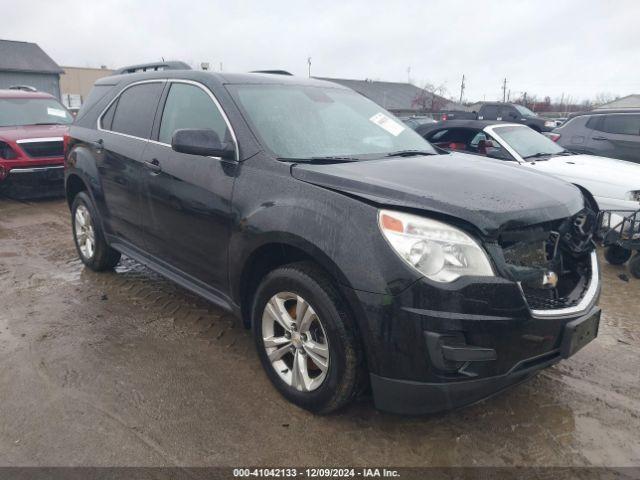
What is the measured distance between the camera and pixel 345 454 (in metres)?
2.51

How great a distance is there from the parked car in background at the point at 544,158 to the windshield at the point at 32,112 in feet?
22.1

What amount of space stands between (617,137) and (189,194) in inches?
308

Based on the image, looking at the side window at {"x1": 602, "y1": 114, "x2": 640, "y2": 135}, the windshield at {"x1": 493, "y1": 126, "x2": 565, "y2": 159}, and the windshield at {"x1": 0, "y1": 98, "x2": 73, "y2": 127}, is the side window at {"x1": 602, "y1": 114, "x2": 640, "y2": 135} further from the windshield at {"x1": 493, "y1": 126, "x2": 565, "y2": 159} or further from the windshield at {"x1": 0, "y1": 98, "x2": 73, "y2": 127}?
the windshield at {"x1": 0, "y1": 98, "x2": 73, "y2": 127}

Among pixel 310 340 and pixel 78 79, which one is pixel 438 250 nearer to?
pixel 310 340

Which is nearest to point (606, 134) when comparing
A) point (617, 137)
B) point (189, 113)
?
point (617, 137)

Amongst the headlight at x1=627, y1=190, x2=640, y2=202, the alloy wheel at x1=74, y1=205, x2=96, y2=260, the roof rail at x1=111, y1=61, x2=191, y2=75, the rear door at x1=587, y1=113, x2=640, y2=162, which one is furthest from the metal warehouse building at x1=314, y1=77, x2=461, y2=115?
the alloy wheel at x1=74, y1=205, x2=96, y2=260

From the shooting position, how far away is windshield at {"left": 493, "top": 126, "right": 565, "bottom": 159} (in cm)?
698

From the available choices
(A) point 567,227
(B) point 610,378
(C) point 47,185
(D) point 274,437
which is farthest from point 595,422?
(C) point 47,185

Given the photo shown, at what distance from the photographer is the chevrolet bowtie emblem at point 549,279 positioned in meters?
2.48

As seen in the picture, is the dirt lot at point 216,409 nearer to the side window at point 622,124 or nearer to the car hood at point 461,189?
the car hood at point 461,189

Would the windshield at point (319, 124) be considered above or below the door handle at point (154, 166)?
above

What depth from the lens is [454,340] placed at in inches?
87.8

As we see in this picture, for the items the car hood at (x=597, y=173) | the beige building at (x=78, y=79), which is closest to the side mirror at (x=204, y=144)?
the car hood at (x=597, y=173)

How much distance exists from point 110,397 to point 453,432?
6.41 feet
